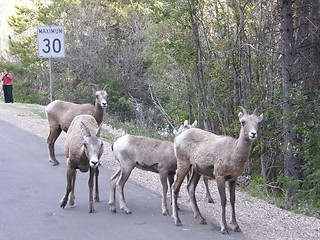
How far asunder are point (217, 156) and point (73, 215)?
8.23 ft

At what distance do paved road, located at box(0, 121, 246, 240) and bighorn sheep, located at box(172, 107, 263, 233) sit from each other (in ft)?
1.24

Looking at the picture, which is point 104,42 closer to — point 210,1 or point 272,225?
point 210,1

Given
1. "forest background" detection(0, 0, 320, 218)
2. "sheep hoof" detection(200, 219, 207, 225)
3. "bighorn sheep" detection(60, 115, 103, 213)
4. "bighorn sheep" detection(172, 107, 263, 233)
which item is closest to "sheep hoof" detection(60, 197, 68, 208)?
"bighorn sheep" detection(60, 115, 103, 213)

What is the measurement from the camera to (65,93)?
26188mm

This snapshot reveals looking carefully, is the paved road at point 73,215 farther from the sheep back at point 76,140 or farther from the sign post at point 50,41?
the sign post at point 50,41

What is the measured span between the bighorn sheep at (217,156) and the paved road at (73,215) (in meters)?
0.38

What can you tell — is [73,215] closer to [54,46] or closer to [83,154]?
[83,154]

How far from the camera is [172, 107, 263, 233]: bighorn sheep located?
7.20 meters

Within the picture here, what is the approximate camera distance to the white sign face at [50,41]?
15922mm

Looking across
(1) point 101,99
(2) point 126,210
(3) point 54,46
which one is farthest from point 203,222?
(3) point 54,46

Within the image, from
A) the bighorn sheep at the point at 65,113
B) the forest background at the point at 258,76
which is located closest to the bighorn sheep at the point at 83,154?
the bighorn sheep at the point at 65,113

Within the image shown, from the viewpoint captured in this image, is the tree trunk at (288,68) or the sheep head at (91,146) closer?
the sheep head at (91,146)

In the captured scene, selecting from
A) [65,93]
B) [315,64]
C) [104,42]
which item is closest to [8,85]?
[65,93]

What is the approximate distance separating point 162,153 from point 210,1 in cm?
672
